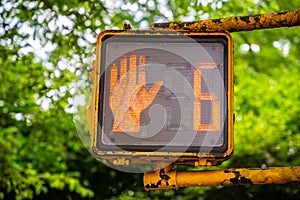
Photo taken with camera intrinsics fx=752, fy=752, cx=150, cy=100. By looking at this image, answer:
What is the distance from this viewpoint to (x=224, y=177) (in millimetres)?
3605

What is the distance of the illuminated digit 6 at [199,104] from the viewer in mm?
3326

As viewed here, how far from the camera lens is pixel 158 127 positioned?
3.35 m

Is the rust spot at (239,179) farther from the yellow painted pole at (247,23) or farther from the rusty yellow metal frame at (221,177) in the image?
the yellow painted pole at (247,23)

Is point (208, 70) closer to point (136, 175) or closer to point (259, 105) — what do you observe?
point (259, 105)

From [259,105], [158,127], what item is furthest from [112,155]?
[259,105]

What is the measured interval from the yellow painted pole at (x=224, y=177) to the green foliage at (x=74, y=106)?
14.1ft

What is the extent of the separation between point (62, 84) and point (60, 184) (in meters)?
2.45

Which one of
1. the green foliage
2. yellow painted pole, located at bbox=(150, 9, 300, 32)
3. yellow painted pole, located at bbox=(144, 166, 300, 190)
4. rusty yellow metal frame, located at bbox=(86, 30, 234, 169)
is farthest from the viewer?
the green foliage

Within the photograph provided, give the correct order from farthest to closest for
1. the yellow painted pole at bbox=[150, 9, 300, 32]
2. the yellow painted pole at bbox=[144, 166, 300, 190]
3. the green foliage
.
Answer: the green foliage < the yellow painted pole at bbox=[150, 9, 300, 32] < the yellow painted pole at bbox=[144, 166, 300, 190]

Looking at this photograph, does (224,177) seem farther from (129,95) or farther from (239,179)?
(129,95)

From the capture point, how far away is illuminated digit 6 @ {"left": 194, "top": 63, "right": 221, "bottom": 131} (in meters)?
3.33

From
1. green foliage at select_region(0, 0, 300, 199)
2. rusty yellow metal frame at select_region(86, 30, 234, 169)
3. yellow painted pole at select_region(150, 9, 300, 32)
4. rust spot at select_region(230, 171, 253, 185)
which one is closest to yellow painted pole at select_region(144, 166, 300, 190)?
rust spot at select_region(230, 171, 253, 185)

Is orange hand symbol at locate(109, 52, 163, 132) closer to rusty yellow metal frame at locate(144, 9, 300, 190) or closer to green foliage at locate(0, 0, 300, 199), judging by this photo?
rusty yellow metal frame at locate(144, 9, 300, 190)

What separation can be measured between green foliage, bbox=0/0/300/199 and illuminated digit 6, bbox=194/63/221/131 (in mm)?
4399
